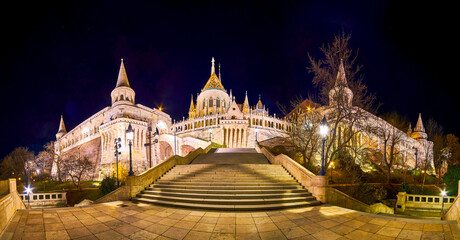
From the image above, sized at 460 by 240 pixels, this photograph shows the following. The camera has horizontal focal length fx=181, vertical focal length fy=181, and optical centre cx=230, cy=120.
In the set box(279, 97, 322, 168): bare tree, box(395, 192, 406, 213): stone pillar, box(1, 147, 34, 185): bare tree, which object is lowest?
box(1, 147, 34, 185): bare tree

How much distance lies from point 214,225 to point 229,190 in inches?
103

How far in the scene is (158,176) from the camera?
9.27 meters

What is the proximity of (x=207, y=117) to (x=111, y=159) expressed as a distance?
1967 centimetres

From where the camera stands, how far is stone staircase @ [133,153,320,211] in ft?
20.8

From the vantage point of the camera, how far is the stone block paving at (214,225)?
394 cm

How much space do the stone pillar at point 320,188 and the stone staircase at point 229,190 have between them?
0.71ft

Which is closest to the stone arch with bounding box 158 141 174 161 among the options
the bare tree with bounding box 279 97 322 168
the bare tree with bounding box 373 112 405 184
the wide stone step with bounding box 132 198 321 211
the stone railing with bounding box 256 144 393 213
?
the bare tree with bounding box 279 97 322 168

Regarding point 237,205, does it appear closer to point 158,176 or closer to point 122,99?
point 158,176

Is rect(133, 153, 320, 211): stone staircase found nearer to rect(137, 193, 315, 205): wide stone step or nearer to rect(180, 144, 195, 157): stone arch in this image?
rect(137, 193, 315, 205): wide stone step

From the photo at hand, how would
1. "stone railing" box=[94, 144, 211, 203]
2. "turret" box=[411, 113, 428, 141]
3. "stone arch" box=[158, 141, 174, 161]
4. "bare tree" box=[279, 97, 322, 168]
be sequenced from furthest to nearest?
"turret" box=[411, 113, 428, 141] → "stone arch" box=[158, 141, 174, 161] → "bare tree" box=[279, 97, 322, 168] → "stone railing" box=[94, 144, 211, 203]

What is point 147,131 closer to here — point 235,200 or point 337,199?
point 235,200

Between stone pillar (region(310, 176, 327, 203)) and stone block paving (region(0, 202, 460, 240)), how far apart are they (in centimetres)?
115

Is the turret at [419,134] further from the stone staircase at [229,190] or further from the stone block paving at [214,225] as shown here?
the stone block paving at [214,225]

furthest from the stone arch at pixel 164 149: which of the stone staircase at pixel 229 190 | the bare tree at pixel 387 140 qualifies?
the bare tree at pixel 387 140
